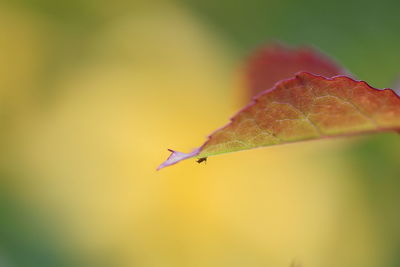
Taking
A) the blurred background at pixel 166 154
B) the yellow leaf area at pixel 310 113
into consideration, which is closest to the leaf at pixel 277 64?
the yellow leaf area at pixel 310 113

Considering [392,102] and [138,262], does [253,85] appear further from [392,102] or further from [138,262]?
[138,262]

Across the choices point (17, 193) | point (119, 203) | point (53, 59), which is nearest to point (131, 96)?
point (53, 59)

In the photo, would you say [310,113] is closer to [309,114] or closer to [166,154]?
[309,114]

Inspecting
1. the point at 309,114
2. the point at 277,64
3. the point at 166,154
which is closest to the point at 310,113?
the point at 309,114

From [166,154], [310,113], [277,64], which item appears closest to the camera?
[310,113]

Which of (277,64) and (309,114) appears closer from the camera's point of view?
(309,114)
